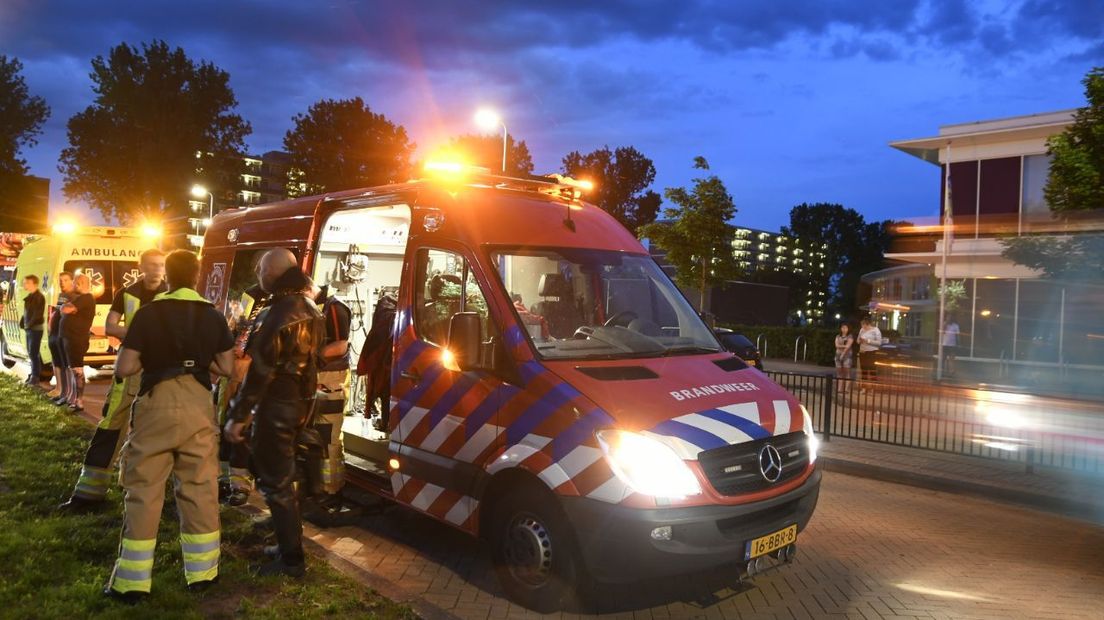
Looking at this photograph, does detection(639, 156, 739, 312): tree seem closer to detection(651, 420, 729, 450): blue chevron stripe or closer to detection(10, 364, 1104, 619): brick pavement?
detection(10, 364, 1104, 619): brick pavement

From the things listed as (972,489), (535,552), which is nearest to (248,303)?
(535,552)

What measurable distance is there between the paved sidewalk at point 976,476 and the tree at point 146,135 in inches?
1595

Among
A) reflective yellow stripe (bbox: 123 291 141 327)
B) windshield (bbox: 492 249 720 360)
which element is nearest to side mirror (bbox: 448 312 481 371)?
windshield (bbox: 492 249 720 360)

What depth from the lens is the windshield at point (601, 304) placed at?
523cm

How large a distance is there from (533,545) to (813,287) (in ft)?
313

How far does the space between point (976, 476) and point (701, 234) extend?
66.6ft

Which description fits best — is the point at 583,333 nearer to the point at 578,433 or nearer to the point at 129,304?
the point at 578,433

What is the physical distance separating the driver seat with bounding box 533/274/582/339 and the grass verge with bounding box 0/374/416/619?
2.05 meters

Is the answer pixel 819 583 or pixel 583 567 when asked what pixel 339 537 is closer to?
pixel 583 567

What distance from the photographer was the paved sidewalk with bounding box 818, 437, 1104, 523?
308 inches

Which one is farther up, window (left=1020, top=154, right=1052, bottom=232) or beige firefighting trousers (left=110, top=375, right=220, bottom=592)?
window (left=1020, top=154, right=1052, bottom=232)

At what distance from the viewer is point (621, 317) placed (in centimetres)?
578

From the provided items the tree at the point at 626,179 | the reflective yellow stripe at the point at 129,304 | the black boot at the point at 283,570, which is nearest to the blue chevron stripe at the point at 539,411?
the black boot at the point at 283,570

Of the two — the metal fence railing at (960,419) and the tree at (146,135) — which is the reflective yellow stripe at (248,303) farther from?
the tree at (146,135)
